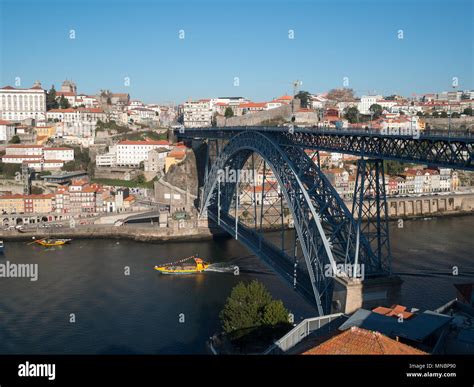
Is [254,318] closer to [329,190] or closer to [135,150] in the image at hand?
[329,190]

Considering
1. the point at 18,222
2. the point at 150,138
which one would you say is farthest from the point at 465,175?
the point at 18,222

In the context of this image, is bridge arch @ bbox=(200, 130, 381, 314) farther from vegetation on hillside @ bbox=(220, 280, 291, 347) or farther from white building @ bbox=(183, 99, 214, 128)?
white building @ bbox=(183, 99, 214, 128)

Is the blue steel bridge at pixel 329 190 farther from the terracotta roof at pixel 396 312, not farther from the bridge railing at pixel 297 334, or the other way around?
the bridge railing at pixel 297 334

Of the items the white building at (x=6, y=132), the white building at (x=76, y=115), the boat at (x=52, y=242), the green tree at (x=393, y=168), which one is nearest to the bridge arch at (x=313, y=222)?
the boat at (x=52, y=242)

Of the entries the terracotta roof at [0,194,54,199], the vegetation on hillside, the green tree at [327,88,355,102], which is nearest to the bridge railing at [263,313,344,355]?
the vegetation on hillside

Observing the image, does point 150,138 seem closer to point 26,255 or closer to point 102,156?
point 102,156
